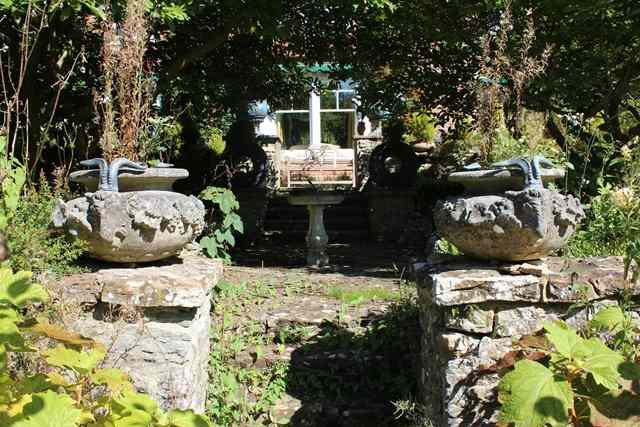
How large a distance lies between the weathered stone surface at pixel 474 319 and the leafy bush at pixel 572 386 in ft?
1.60

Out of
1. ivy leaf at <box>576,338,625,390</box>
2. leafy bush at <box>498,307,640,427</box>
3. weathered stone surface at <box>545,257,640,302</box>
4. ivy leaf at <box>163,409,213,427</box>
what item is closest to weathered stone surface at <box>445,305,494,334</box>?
weathered stone surface at <box>545,257,640,302</box>

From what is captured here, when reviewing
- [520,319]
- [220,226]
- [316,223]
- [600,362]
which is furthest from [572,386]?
[316,223]

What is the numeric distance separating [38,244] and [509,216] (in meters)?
2.33

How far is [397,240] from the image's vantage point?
33.5 feet

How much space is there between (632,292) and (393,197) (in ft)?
24.7

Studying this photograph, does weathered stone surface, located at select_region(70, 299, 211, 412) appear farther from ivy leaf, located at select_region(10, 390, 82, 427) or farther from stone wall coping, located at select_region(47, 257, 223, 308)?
ivy leaf, located at select_region(10, 390, 82, 427)

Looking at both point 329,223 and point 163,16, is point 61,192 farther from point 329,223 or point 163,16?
point 329,223

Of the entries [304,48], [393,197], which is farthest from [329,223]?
[304,48]

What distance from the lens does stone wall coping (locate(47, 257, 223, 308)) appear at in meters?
3.16

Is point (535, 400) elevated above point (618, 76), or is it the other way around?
point (618, 76)

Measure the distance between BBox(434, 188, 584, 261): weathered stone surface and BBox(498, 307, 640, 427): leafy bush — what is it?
596 millimetres

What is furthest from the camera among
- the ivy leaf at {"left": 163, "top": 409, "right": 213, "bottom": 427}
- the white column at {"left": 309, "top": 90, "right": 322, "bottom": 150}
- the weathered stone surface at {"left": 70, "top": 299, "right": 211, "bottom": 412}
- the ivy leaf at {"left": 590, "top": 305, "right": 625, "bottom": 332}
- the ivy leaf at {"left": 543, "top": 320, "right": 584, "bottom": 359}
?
the white column at {"left": 309, "top": 90, "right": 322, "bottom": 150}

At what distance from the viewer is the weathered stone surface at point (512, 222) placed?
3057 mm

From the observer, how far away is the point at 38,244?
10.7 feet
